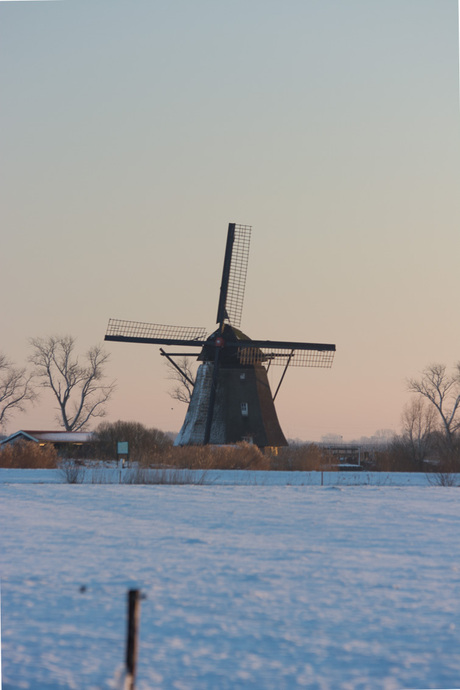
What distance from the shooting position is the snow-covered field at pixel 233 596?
519 centimetres

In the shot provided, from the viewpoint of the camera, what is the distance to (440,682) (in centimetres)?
505

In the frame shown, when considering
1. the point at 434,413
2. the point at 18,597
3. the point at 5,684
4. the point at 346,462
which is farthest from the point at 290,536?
the point at 434,413

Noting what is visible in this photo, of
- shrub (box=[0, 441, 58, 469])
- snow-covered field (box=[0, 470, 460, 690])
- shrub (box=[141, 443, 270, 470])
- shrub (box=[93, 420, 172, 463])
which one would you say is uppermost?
shrub (box=[93, 420, 172, 463])

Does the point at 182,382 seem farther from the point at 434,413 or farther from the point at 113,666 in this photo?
the point at 113,666

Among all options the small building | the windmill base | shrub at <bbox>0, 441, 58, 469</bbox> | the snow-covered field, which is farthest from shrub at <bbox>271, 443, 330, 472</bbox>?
the small building

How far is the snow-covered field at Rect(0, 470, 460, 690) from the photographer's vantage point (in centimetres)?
519

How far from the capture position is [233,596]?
7445mm

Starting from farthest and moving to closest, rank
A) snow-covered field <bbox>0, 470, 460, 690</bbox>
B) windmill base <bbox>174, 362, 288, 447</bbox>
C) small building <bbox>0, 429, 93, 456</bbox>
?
small building <bbox>0, 429, 93, 456</bbox> < windmill base <bbox>174, 362, 288, 447</bbox> < snow-covered field <bbox>0, 470, 460, 690</bbox>

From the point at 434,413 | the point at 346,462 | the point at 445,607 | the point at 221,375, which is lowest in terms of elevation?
the point at 445,607

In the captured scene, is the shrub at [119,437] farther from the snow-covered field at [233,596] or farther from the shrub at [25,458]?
the snow-covered field at [233,596]

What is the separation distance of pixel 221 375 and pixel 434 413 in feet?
122

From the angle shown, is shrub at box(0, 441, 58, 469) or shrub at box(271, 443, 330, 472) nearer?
shrub at box(0, 441, 58, 469)

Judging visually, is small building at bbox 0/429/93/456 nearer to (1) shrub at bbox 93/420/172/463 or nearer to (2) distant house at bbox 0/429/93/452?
(2) distant house at bbox 0/429/93/452

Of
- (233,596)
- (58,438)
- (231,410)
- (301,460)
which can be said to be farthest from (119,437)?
(233,596)
